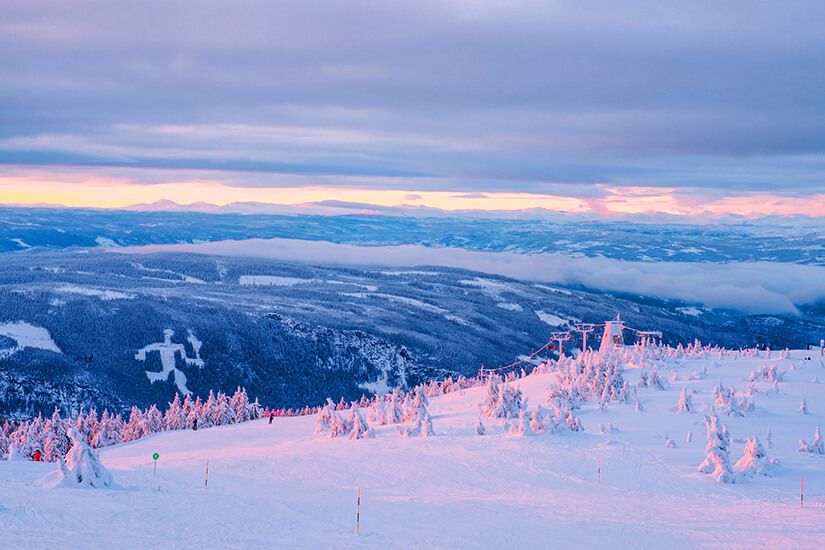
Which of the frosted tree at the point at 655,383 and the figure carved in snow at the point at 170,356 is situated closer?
the frosted tree at the point at 655,383

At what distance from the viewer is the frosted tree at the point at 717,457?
106ft

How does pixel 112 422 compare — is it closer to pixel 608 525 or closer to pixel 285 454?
pixel 285 454

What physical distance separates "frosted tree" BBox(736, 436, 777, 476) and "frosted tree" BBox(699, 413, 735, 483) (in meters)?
0.81

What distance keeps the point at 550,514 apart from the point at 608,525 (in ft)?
6.99

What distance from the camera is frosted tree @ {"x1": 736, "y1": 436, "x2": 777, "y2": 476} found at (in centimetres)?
3297

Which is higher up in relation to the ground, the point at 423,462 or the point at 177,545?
the point at 177,545

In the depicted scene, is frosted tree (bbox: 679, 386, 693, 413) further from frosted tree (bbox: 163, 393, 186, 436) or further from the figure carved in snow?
the figure carved in snow

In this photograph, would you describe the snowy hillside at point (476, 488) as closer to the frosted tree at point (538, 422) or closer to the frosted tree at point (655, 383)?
the frosted tree at point (538, 422)

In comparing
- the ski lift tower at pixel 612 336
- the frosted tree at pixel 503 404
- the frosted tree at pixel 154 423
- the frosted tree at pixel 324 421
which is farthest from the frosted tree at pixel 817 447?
the frosted tree at pixel 154 423

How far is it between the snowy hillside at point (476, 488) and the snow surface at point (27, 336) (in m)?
127

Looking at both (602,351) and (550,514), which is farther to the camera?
(602,351)

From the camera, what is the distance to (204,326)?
199125 millimetres

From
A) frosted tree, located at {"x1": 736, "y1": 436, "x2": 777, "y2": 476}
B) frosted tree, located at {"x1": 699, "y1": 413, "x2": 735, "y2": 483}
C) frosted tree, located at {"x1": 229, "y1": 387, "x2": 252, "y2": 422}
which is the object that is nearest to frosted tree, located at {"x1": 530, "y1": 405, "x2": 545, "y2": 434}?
frosted tree, located at {"x1": 699, "y1": 413, "x2": 735, "y2": 483}

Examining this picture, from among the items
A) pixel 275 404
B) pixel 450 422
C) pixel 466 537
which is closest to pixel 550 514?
pixel 466 537
